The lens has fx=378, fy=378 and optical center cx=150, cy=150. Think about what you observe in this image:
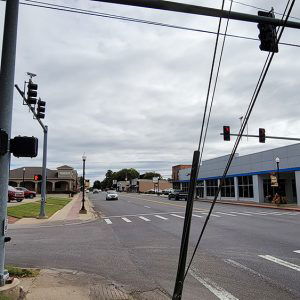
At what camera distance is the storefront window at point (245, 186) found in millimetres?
48906

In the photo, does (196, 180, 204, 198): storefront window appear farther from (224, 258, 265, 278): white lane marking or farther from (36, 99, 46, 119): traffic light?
(224, 258, 265, 278): white lane marking

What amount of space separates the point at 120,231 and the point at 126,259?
272 inches

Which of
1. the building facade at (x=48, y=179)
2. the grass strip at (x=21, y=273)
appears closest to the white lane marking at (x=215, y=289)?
the grass strip at (x=21, y=273)

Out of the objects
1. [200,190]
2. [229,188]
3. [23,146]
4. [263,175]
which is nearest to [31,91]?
[23,146]

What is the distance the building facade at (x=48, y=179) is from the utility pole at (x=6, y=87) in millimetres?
92558

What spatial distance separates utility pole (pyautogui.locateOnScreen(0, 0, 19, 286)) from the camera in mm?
6727

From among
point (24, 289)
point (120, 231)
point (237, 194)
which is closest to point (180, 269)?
point (24, 289)

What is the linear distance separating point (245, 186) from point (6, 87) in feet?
153

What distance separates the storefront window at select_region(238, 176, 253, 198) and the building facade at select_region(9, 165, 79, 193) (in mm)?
58008

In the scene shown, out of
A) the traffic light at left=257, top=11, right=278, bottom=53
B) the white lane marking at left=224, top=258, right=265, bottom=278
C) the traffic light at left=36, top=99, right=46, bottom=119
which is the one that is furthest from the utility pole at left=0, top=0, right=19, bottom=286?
the traffic light at left=36, top=99, right=46, bottom=119

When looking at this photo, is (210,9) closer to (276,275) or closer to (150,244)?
(276,275)

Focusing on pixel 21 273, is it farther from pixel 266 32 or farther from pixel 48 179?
pixel 48 179

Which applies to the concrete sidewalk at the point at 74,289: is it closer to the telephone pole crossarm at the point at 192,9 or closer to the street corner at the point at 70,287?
the street corner at the point at 70,287

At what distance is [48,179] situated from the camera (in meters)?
101
